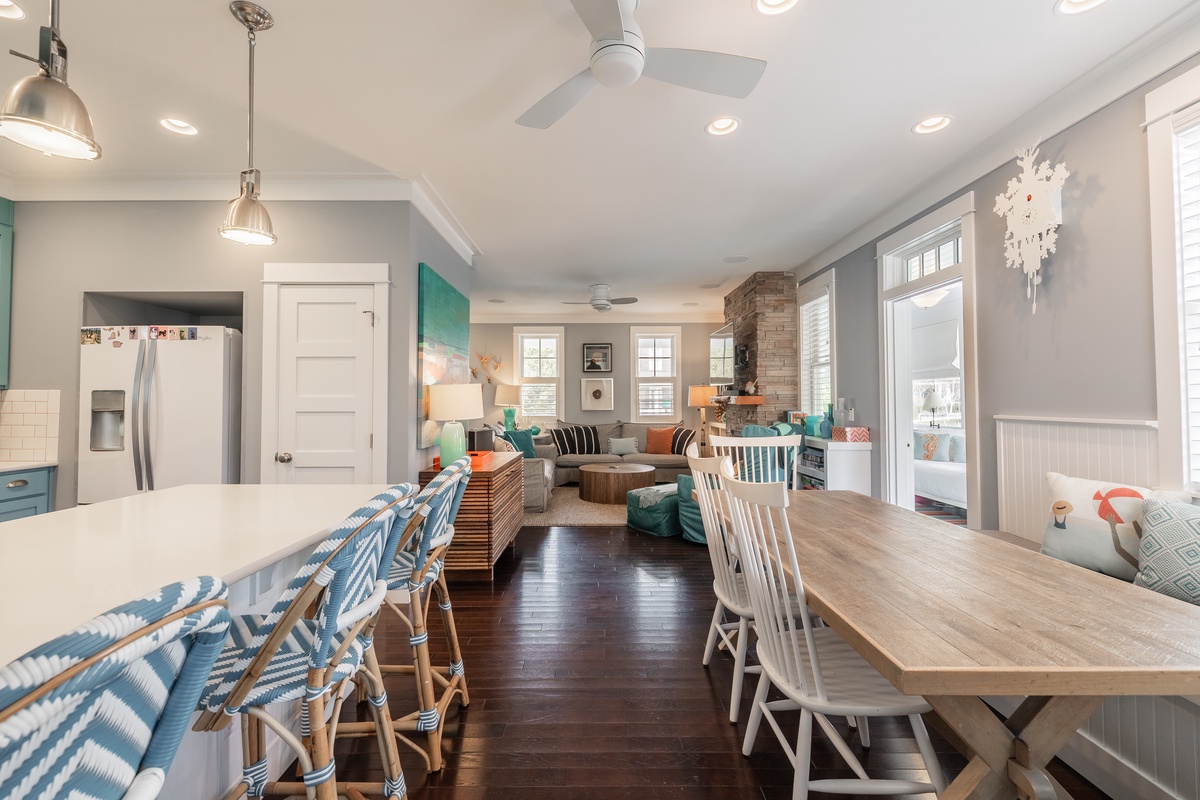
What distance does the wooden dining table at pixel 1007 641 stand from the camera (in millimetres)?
909

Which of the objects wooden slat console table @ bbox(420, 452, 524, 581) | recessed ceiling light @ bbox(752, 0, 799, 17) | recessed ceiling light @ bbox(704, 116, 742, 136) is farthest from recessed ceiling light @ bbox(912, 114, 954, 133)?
wooden slat console table @ bbox(420, 452, 524, 581)

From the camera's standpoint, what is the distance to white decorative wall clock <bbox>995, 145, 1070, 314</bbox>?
2.49m

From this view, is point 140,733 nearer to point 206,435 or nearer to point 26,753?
point 26,753

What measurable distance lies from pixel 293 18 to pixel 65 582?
81.1 inches

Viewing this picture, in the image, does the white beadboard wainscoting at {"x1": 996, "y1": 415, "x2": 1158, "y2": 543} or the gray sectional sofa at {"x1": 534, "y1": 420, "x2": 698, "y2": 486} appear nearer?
the white beadboard wainscoting at {"x1": 996, "y1": 415, "x2": 1158, "y2": 543}

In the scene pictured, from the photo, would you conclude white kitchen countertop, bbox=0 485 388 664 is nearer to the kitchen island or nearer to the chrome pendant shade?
the kitchen island

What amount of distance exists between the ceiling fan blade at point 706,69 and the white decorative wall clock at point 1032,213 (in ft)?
5.86

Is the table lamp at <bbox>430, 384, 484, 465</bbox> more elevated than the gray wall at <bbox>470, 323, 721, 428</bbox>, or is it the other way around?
the gray wall at <bbox>470, 323, 721, 428</bbox>

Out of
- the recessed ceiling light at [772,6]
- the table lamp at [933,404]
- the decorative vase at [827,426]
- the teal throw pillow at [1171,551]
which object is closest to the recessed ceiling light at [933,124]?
the recessed ceiling light at [772,6]

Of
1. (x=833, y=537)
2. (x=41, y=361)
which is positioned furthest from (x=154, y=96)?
(x=833, y=537)

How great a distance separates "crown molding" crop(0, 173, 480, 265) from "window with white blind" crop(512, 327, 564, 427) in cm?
517

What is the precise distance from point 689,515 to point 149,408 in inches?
153

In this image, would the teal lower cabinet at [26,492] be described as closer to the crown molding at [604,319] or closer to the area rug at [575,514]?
the area rug at [575,514]

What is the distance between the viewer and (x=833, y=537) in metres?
1.77
